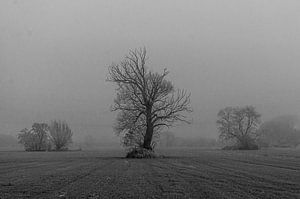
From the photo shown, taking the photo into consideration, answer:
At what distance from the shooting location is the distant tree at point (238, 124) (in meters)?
107

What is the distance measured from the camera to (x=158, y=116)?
53688 mm

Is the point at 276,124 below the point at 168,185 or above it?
above

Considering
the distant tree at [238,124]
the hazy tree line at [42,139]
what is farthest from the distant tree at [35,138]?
the distant tree at [238,124]

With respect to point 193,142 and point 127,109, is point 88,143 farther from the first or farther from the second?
point 127,109

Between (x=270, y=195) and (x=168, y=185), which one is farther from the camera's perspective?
(x=168, y=185)

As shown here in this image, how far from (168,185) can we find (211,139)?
168 m

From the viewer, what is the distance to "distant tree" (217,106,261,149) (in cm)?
10734

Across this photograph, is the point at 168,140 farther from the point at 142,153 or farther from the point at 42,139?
the point at 142,153

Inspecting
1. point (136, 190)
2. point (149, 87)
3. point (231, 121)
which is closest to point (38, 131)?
point (231, 121)

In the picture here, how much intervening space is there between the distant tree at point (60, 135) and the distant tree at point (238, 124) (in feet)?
161

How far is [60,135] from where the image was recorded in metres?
116

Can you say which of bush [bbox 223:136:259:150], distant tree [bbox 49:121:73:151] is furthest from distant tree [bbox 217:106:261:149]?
distant tree [bbox 49:121:73:151]

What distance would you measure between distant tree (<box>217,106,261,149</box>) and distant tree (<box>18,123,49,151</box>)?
54.6 metres

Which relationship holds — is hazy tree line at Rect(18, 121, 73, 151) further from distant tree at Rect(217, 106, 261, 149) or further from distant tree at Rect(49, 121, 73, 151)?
distant tree at Rect(217, 106, 261, 149)
